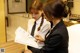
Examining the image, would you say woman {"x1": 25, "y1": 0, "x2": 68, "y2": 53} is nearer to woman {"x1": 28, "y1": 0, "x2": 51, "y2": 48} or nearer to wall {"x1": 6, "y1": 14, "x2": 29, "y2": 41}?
woman {"x1": 28, "y1": 0, "x2": 51, "y2": 48}

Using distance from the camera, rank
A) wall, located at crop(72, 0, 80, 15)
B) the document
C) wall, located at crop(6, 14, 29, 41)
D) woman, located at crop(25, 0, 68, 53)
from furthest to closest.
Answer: wall, located at crop(6, 14, 29, 41), wall, located at crop(72, 0, 80, 15), the document, woman, located at crop(25, 0, 68, 53)

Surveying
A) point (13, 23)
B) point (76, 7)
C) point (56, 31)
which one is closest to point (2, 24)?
point (13, 23)

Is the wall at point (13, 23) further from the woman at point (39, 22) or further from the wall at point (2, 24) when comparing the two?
the woman at point (39, 22)

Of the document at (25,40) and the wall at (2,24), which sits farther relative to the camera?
the wall at (2,24)

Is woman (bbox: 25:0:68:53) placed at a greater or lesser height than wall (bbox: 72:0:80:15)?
lesser

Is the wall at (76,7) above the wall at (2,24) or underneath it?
above

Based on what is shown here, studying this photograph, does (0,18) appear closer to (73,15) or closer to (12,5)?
(12,5)

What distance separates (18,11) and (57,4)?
6.29ft

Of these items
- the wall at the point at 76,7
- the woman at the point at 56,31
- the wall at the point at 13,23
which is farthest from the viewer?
the wall at the point at 13,23

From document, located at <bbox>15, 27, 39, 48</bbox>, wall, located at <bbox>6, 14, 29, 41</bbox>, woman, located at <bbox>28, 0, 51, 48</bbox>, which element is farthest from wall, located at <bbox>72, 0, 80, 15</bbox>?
document, located at <bbox>15, 27, 39, 48</bbox>

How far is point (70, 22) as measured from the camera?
2096mm

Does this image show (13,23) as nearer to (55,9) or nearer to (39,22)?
(39,22)

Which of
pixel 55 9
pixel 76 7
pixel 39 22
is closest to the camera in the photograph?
pixel 55 9

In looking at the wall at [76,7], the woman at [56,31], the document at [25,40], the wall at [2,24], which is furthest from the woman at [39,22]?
the wall at [2,24]
